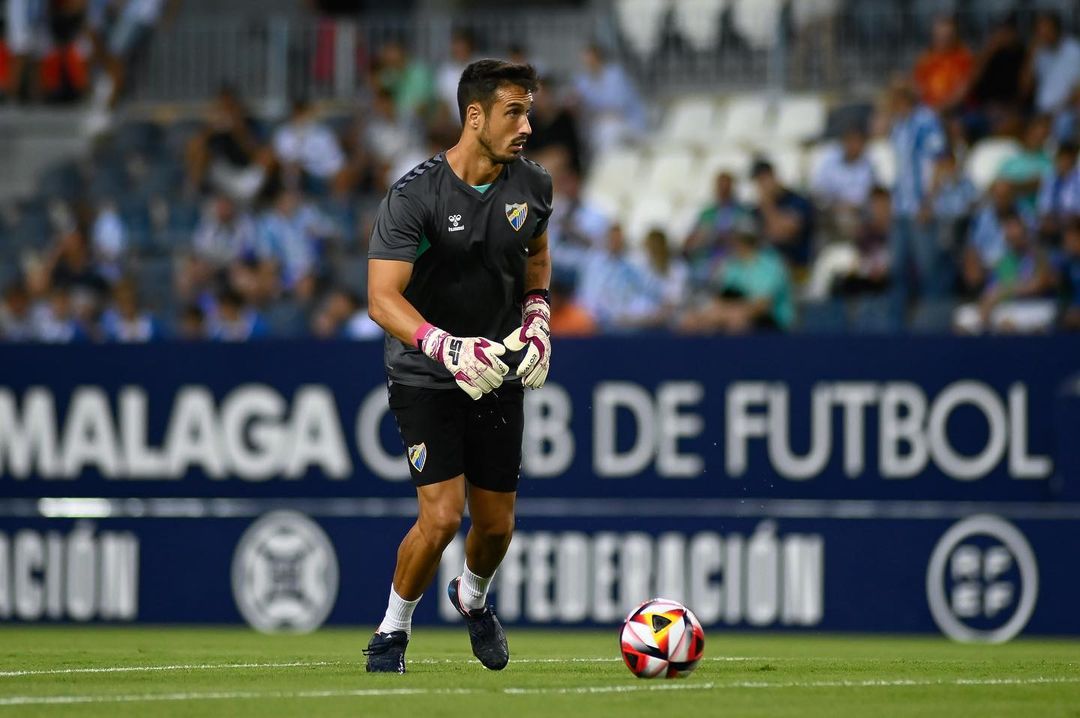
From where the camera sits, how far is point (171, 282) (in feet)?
61.4

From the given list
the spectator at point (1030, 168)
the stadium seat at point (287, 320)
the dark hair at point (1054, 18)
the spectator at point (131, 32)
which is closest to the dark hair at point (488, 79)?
the spectator at point (1030, 168)

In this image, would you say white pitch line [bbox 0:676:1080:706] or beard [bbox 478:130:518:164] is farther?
beard [bbox 478:130:518:164]

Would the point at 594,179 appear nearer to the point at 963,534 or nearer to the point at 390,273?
the point at 963,534

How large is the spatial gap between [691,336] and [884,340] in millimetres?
1370

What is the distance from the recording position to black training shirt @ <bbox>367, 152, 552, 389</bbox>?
851 cm

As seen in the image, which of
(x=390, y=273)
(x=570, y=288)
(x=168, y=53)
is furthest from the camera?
(x=168, y=53)

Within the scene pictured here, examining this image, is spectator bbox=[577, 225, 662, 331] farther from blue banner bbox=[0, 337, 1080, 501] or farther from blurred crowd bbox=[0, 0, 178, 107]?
blurred crowd bbox=[0, 0, 178, 107]

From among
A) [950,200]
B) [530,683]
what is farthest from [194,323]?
[530,683]

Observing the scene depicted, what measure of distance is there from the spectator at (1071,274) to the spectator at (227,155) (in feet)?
28.2

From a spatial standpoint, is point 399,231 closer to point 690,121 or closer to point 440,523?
point 440,523

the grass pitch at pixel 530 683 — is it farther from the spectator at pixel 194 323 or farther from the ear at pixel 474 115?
the spectator at pixel 194 323

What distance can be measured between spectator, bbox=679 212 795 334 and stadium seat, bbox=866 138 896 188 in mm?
2089

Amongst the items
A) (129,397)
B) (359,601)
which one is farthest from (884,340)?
(129,397)

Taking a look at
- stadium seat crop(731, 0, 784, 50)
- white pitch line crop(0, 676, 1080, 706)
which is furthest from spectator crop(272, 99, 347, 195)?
white pitch line crop(0, 676, 1080, 706)
